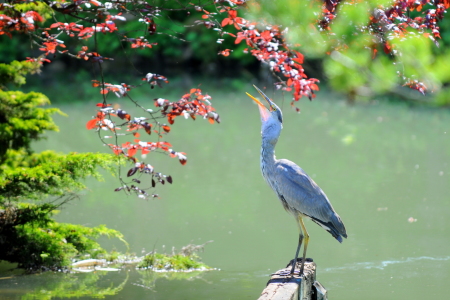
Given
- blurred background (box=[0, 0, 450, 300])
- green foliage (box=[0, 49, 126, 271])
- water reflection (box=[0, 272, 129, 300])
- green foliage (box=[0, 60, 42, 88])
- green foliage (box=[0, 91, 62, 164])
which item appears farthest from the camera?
green foliage (box=[0, 60, 42, 88])

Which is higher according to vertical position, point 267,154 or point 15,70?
point 15,70

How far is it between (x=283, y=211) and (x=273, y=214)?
17cm

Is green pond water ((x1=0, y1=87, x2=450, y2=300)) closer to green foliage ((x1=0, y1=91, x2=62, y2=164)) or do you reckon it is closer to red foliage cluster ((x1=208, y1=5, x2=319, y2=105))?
green foliage ((x1=0, y1=91, x2=62, y2=164))

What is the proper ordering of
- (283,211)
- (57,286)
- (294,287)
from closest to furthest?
(294,287)
(57,286)
(283,211)

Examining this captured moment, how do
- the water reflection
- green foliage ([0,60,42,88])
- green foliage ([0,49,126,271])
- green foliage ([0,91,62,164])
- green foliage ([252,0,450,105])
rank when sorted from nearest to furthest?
green foliage ([252,0,450,105]) < the water reflection < green foliage ([0,49,126,271]) < green foliage ([0,91,62,164]) < green foliage ([0,60,42,88])

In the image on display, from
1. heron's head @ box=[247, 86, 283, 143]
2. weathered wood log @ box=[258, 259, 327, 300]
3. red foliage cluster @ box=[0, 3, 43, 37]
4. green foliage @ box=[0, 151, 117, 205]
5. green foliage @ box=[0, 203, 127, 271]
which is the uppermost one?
red foliage cluster @ box=[0, 3, 43, 37]

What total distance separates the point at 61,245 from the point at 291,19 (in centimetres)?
346

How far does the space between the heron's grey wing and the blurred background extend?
70 cm

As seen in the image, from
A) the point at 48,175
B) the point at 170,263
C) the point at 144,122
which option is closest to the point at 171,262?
the point at 170,263

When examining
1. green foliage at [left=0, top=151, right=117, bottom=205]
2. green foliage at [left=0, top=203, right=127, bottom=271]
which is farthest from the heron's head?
green foliage at [left=0, top=203, right=127, bottom=271]

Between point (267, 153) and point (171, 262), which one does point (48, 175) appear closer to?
point (171, 262)

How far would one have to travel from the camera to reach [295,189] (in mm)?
3742

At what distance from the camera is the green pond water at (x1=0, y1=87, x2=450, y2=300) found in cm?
453

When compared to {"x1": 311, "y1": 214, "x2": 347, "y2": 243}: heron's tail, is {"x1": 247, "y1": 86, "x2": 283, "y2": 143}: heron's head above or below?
above
